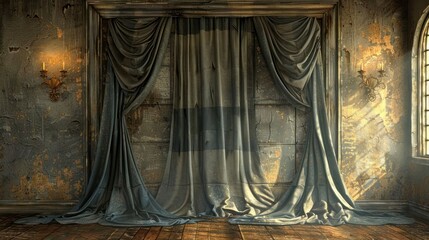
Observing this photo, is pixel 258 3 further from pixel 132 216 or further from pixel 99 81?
pixel 132 216

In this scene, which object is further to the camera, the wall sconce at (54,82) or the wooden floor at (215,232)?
the wall sconce at (54,82)

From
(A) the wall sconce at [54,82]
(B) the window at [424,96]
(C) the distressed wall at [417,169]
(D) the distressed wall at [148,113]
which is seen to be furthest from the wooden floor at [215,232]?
(A) the wall sconce at [54,82]

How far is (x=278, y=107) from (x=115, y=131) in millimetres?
2141

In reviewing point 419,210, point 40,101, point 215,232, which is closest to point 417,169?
point 419,210

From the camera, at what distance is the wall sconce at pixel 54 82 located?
20.2 feet

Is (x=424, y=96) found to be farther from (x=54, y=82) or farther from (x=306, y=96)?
(x=54, y=82)

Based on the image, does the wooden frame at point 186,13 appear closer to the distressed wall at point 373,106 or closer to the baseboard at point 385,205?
the distressed wall at point 373,106

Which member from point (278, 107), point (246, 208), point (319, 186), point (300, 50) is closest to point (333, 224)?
point (319, 186)

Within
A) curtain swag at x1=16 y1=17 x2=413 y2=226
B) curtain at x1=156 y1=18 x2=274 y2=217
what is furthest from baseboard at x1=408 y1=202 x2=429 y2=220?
curtain at x1=156 y1=18 x2=274 y2=217

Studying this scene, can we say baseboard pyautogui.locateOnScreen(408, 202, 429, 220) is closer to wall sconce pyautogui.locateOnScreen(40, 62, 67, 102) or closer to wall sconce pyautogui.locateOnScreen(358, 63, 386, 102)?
wall sconce pyautogui.locateOnScreen(358, 63, 386, 102)

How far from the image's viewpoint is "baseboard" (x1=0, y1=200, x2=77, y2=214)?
612 cm

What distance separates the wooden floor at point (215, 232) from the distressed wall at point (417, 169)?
1.62ft

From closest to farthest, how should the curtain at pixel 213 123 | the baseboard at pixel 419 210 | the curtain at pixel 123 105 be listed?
1. the baseboard at pixel 419 210
2. the curtain at pixel 123 105
3. the curtain at pixel 213 123

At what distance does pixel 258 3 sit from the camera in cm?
614
